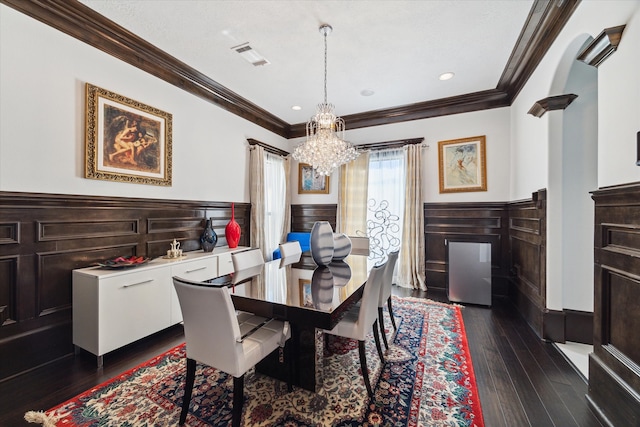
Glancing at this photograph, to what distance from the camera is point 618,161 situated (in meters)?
1.60

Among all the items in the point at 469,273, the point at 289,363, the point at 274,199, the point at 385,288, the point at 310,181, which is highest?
the point at 310,181

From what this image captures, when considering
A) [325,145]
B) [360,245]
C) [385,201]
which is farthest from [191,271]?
[385,201]

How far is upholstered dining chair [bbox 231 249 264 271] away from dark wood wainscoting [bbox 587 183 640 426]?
2.72 meters

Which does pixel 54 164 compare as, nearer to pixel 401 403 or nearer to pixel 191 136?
pixel 191 136

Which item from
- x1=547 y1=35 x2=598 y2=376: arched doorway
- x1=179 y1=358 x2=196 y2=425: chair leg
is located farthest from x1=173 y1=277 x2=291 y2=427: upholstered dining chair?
x1=547 y1=35 x2=598 y2=376: arched doorway

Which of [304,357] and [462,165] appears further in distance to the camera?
[462,165]

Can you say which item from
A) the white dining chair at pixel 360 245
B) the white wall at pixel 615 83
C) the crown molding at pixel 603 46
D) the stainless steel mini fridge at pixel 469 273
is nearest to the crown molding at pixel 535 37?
the white wall at pixel 615 83

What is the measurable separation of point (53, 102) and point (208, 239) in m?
1.99

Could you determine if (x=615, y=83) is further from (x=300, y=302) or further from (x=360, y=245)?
(x=360, y=245)

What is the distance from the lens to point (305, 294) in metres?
1.80

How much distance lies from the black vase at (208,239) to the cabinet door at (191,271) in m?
0.27

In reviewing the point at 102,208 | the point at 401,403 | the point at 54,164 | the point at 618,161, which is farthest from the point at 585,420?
the point at 54,164

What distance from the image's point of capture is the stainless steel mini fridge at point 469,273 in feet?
11.8

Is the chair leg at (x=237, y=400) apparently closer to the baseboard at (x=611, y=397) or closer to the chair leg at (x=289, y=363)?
the chair leg at (x=289, y=363)
